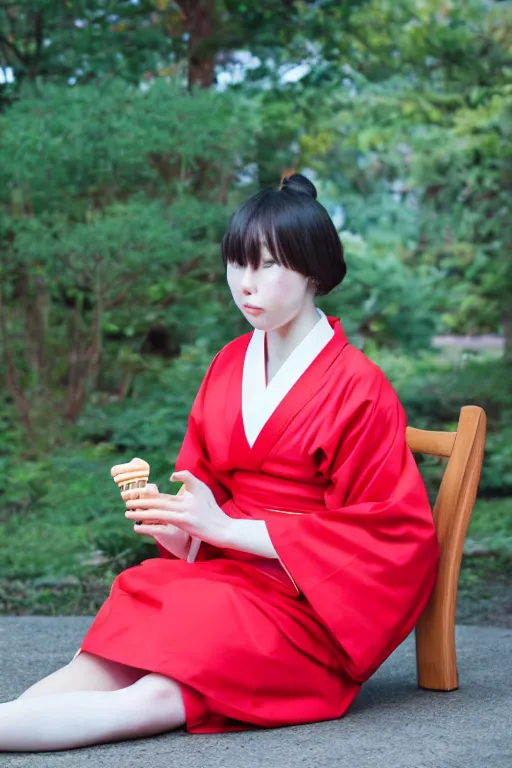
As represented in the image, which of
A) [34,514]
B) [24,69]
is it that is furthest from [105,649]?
[24,69]

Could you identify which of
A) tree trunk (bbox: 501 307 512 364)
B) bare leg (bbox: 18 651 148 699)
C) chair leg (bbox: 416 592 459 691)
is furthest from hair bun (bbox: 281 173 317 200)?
A: tree trunk (bbox: 501 307 512 364)

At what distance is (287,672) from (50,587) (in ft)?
7.70

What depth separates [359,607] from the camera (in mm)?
1670

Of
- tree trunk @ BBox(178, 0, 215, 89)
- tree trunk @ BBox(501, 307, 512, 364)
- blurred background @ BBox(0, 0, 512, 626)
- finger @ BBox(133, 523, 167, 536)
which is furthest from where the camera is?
tree trunk @ BBox(501, 307, 512, 364)

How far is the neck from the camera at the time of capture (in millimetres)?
1837

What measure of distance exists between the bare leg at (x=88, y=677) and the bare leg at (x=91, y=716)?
0.07m

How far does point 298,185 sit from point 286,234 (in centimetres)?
14

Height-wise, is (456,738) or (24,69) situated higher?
(24,69)

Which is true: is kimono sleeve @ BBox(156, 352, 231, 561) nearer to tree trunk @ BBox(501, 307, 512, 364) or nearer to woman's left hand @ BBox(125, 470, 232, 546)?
woman's left hand @ BBox(125, 470, 232, 546)

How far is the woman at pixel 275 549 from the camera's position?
159cm

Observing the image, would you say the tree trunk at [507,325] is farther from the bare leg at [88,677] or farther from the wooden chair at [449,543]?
the bare leg at [88,677]

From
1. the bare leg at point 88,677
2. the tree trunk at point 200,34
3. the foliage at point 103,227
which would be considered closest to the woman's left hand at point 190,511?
the bare leg at point 88,677

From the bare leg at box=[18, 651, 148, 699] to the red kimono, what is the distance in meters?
0.03

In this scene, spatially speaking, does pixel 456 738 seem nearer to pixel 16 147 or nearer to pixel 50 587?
pixel 50 587
